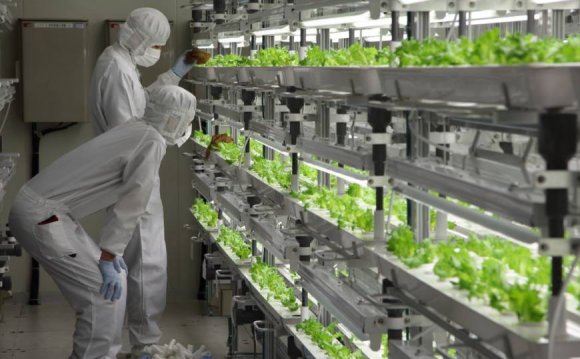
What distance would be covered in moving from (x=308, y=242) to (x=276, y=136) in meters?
0.84

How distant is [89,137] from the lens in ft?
37.0

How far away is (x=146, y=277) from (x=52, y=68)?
3867 mm

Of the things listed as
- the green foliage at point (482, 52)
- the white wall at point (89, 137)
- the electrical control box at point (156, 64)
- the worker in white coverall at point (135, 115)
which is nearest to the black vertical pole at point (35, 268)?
the white wall at point (89, 137)

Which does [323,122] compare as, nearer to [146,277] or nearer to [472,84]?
[146,277]

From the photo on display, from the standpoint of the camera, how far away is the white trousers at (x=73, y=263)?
5934mm

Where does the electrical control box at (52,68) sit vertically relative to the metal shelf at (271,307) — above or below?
above

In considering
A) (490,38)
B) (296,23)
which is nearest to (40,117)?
(296,23)

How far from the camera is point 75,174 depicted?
19.9 ft

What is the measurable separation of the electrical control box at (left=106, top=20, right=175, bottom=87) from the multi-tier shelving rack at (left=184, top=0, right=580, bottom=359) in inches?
157

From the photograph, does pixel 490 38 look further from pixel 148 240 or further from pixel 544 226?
pixel 148 240

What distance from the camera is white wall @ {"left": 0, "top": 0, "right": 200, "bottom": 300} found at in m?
11.1

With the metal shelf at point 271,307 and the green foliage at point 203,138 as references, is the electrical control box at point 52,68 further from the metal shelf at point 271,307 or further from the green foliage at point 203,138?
the metal shelf at point 271,307

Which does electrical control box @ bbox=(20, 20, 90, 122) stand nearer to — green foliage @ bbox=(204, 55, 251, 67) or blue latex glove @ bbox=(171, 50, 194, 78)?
green foliage @ bbox=(204, 55, 251, 67)

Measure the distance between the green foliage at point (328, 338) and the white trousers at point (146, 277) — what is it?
2046 millimetres
